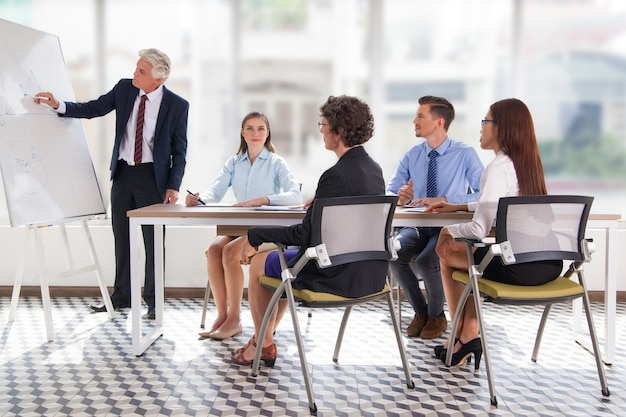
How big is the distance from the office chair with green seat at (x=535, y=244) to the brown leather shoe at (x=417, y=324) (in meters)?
0.97

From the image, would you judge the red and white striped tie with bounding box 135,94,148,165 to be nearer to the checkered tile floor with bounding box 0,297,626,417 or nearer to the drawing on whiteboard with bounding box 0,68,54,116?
the drawing on whiteboard with bounding box 0,68,54,116

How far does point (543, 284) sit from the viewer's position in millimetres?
3035

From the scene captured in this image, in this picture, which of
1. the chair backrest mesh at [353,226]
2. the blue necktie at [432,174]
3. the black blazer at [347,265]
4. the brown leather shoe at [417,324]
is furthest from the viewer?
the blue necktie at [432,174]

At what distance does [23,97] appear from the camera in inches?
151

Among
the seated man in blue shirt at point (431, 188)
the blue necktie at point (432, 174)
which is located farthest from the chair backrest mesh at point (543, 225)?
the blue necktie at point (432, 174)

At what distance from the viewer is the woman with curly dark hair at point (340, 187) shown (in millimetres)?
2877

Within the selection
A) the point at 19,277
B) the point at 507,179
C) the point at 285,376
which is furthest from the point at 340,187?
the point at 19,277

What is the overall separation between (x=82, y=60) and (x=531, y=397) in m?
3.94

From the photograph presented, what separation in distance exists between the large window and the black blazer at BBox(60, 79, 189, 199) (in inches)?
37.6

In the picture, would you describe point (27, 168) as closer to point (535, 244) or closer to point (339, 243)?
point (339, 243)

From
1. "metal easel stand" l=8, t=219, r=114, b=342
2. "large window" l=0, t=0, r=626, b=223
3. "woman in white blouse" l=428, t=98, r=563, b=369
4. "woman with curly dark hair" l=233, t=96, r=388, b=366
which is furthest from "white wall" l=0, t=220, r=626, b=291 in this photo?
"woman in white blouse" l=428, t=98, r=563, b=369

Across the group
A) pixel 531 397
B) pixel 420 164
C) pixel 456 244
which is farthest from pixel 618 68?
pixel 531 397

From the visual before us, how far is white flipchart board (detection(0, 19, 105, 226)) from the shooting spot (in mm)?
3689

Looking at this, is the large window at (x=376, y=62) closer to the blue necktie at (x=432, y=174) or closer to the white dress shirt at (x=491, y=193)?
the blue necktie at (x=432, y=174)
